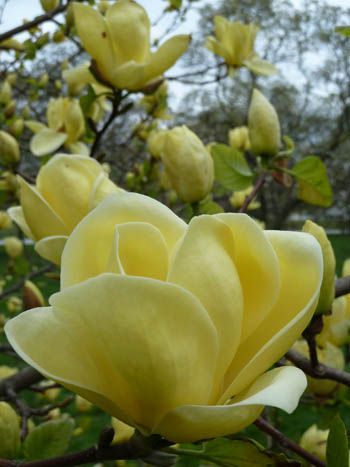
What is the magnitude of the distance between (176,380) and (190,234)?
0.34 ft

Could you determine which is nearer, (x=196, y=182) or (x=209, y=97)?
(x=196, y=182)

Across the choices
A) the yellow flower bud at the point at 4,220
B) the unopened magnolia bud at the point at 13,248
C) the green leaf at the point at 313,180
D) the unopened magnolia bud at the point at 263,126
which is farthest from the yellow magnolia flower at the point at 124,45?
the unopened magnolia bud at the point at 13,248

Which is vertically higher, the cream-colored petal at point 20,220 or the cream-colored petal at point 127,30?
the cream-colored petal at point 127,30

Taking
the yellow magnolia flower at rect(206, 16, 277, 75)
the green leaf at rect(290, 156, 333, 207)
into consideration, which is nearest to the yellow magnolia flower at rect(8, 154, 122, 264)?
the green leaf at rect(290, 156, 333, 207)

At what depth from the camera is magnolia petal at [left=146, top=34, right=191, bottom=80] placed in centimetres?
101

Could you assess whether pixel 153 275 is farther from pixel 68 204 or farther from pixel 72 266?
pixel 68 204

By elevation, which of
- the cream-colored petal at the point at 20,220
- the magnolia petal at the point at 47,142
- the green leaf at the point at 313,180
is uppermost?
the cream-colored petal at the point at 20,220

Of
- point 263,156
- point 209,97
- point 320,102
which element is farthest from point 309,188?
point 320,102

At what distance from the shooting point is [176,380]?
0.40 m

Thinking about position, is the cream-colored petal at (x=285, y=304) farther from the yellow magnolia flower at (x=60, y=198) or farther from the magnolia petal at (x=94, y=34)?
the magnolia petal at (x=94, y=34)

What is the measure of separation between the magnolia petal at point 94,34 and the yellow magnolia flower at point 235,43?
31.9 inches

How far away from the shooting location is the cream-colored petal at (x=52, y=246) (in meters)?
0.64

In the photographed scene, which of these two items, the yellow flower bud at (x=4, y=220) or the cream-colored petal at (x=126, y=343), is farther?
the yellow flower bud at (x=4, y=220)

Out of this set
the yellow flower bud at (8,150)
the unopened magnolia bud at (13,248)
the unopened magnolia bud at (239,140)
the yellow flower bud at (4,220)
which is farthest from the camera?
the unopened magnolia bud at (13,248)
